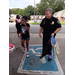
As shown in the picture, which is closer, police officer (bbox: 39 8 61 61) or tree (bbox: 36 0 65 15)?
police officer (bbox: 39 8 61 61)

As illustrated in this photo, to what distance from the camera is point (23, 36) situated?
3.16m

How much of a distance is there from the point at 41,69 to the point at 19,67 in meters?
0.78

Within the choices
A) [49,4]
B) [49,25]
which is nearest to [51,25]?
[49,25]

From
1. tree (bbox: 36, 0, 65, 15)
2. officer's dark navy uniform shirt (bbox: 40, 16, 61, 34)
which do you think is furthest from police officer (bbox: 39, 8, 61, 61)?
tree (bbox: 36, 0, 65, 15)

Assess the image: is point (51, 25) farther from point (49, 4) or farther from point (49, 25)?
point (49, 4)

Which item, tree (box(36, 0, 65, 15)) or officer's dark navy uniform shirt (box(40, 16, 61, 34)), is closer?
officer's dark navy uniform shirt (box(40, 16, 61, 34))

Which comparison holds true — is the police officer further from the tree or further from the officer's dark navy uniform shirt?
the tree

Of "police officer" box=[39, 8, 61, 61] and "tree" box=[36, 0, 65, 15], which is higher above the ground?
"tree" box=[36, 0, 65, 15]

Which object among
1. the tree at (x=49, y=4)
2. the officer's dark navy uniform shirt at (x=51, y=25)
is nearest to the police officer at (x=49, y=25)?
the officer's dark navy uniform shirt at (x=51, y=25)
